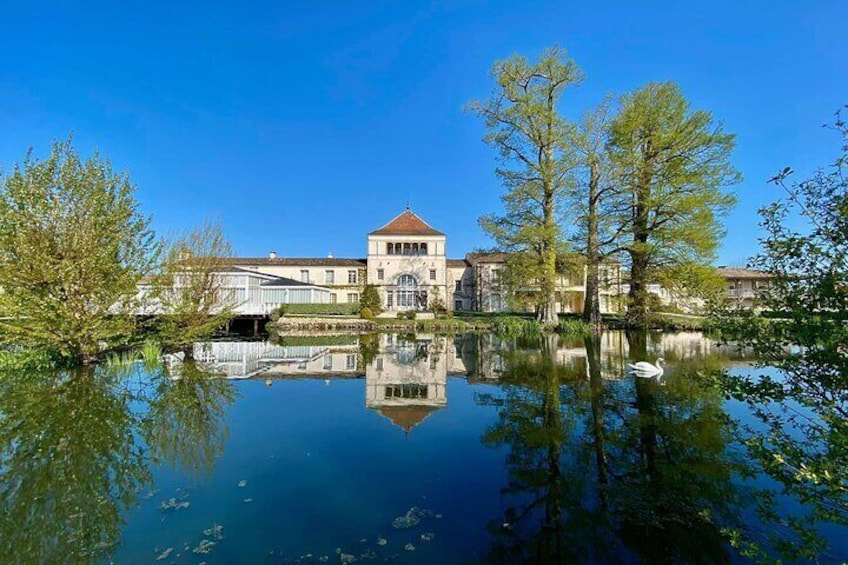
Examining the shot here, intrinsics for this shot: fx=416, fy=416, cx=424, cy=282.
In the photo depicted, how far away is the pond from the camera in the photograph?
3008mm

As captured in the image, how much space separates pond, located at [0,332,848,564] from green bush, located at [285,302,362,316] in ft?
63.3

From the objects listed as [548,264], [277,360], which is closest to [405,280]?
[548,264]

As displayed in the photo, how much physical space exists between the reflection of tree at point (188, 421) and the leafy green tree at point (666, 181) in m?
18.3

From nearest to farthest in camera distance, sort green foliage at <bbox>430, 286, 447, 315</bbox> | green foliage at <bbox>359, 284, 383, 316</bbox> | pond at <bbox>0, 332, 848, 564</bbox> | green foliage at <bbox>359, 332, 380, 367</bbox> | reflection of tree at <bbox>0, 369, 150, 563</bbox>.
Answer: pond at <bbox>0, 332, 848, 564</bbox>
reflection of tree at <bbox>0, 369, 150, 563</bbox>
green foliage at <bbox>359, 332, 380, 367</bbox>
green foliage at <bbox>359, 284, 383, 316</bbox>
green foliage at <bbox>430, 286, 447, 315</bbox>

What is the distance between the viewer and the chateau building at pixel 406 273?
37344 mm

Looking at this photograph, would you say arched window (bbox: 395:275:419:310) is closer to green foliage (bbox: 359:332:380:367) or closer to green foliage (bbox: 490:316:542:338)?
green foliage (bbox: 490:316:542:338)

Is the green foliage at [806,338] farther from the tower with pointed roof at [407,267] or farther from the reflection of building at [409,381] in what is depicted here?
the tower with pointed roof at [407,267]

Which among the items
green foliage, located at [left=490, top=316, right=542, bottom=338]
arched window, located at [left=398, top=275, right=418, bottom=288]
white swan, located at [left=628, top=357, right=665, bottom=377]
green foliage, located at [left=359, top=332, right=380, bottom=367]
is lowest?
green foliage, located at [left=359, top=332, right=380, bottom=367]

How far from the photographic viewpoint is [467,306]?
4072cm

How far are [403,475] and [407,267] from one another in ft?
110

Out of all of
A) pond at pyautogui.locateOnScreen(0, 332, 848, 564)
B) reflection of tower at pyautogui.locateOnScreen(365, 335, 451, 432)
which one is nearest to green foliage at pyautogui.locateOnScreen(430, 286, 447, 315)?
reflection of tower at pyautogui.locateOnScreen(365, 335, 451, 432)

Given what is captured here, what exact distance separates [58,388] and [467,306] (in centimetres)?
3454

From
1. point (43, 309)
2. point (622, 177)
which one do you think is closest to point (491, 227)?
point (622, 177)

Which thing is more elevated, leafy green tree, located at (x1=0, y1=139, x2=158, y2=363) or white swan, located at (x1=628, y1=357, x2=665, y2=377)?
leafy green tree, located at (x1=0, y1=139, x2=158, y2=363)
